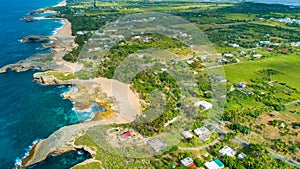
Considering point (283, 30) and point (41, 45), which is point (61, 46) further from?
point (283, 30)

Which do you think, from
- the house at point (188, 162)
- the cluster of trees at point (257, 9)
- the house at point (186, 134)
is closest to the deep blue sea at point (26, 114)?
the house at point (188, 162)

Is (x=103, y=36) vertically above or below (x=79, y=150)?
above

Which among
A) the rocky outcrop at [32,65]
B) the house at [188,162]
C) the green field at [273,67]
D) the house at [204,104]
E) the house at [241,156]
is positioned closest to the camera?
the house at [188,162]

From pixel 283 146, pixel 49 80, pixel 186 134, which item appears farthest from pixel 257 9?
pixel 186 134

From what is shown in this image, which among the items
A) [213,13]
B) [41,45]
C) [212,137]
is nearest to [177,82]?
[212,137]

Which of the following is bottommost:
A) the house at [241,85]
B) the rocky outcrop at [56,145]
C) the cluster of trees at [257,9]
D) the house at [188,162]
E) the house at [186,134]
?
the rocky outcrop at [56,145]

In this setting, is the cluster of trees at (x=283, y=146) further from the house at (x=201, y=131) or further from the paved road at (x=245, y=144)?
the house at (x=201, y=131)
